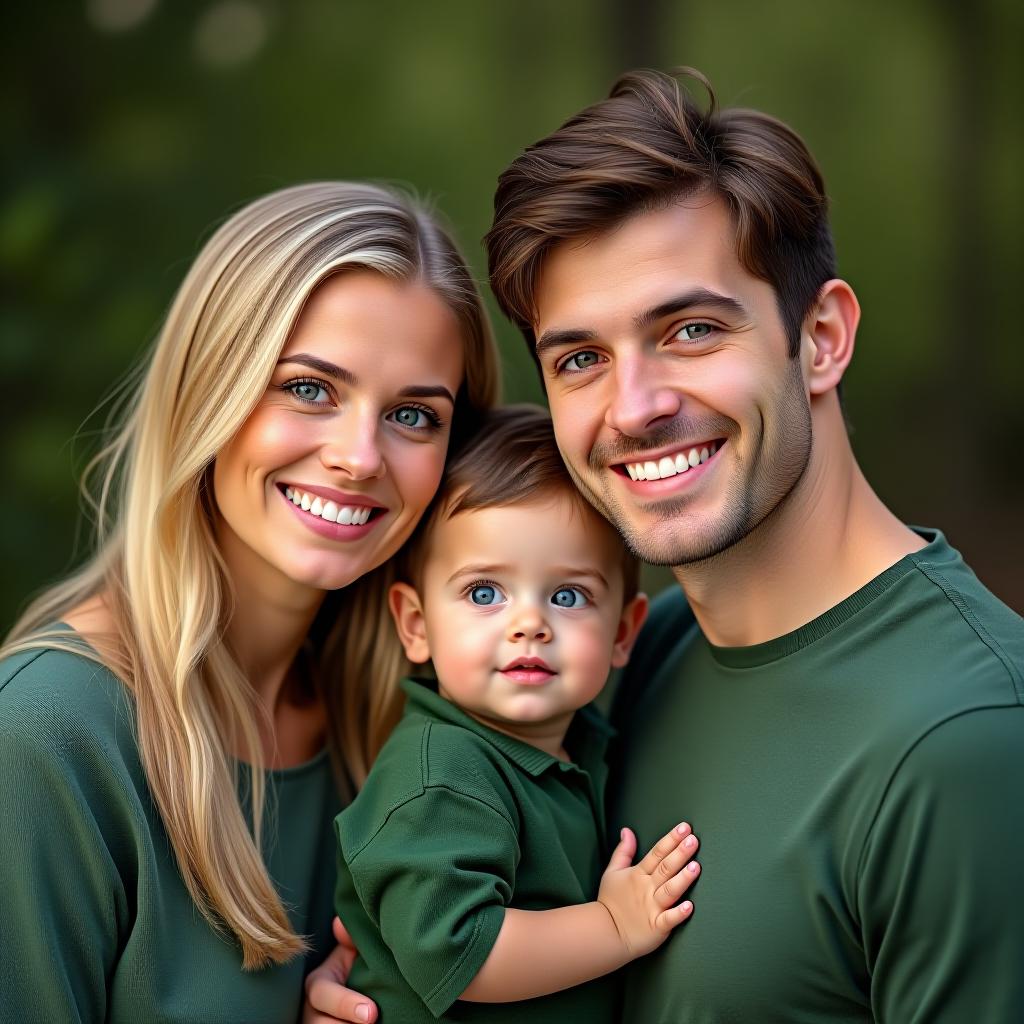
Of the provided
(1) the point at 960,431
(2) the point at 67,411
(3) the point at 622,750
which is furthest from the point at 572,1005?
(1) the point at 960,431

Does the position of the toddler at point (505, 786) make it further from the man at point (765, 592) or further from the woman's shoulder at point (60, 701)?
the woman's shoulder at point (60, 701)

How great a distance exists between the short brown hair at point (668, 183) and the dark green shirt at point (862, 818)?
56cm

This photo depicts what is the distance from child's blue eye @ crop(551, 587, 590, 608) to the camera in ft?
7.93

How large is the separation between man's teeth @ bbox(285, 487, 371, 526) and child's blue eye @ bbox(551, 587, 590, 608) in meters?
0.41

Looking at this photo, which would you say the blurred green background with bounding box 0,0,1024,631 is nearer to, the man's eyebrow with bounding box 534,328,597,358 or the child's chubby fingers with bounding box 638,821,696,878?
the man's eyebrow with bounding box 534,328,597,358

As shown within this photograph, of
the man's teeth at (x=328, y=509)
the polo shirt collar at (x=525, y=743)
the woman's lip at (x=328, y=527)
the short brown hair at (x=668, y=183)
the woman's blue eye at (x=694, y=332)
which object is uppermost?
the short brown hair at (x=668, y=183)

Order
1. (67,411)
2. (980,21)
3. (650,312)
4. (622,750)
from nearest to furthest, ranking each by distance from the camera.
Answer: (650,312) < (622,750) < (67,411) < (980,21)

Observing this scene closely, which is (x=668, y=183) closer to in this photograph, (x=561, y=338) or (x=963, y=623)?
(x=561, y=338)

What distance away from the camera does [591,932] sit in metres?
2.19

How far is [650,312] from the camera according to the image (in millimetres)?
2186

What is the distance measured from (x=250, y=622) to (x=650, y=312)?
108cm

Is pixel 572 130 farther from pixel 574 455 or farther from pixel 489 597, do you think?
pixel 489 597

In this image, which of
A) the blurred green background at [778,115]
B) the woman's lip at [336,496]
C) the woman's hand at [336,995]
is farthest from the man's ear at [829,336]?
the blurred green background at [778,115]

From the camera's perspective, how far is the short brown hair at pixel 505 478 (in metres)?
2.44
